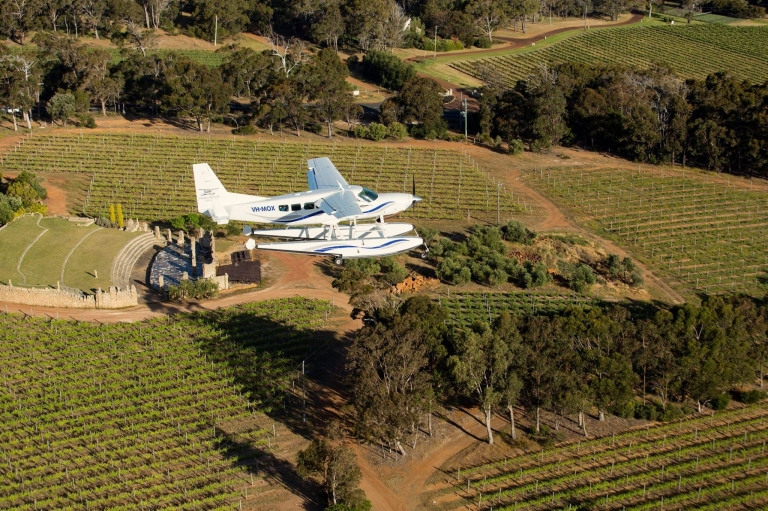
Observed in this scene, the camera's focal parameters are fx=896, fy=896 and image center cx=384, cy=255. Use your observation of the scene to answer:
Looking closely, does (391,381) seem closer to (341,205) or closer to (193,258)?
(341,205)

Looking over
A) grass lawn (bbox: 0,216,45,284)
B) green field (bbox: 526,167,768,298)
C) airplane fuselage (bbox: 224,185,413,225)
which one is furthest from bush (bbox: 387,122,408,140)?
grass lawn (bbox: 0,216,45,284)

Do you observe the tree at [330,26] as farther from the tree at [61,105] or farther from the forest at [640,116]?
the tree at [61,105]

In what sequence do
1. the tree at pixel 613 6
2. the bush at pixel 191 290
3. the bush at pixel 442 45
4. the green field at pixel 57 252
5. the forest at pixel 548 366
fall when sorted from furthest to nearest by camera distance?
1. the tree at pixel 613 6
2. the bush at pixel 442 45
3. the green field at pixel 57 252
4. the bush at pixel 191 290
5. the forest at pixel 548 366

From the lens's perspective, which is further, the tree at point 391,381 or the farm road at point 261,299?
the farm road at point 261,299

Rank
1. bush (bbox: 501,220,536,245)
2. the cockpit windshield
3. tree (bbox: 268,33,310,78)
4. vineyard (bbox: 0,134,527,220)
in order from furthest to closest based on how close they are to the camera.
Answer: tree (bbox: 268,33,310,78) < vineyard (bbox: 0,134,527,220) < bush (bbox: 501,220,536,245) < the cockpit windshield

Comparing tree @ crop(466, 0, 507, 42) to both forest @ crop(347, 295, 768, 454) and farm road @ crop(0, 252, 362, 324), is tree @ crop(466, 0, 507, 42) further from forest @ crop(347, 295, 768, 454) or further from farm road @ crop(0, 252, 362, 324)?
forest @ crop(347, 295, 768, 454)

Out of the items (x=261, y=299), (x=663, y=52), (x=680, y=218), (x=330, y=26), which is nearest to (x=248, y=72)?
(x=330, y=26)

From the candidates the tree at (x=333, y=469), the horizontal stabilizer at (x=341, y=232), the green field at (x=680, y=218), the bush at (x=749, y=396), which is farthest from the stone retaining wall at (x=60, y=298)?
the green field at (x=680, y=218)
